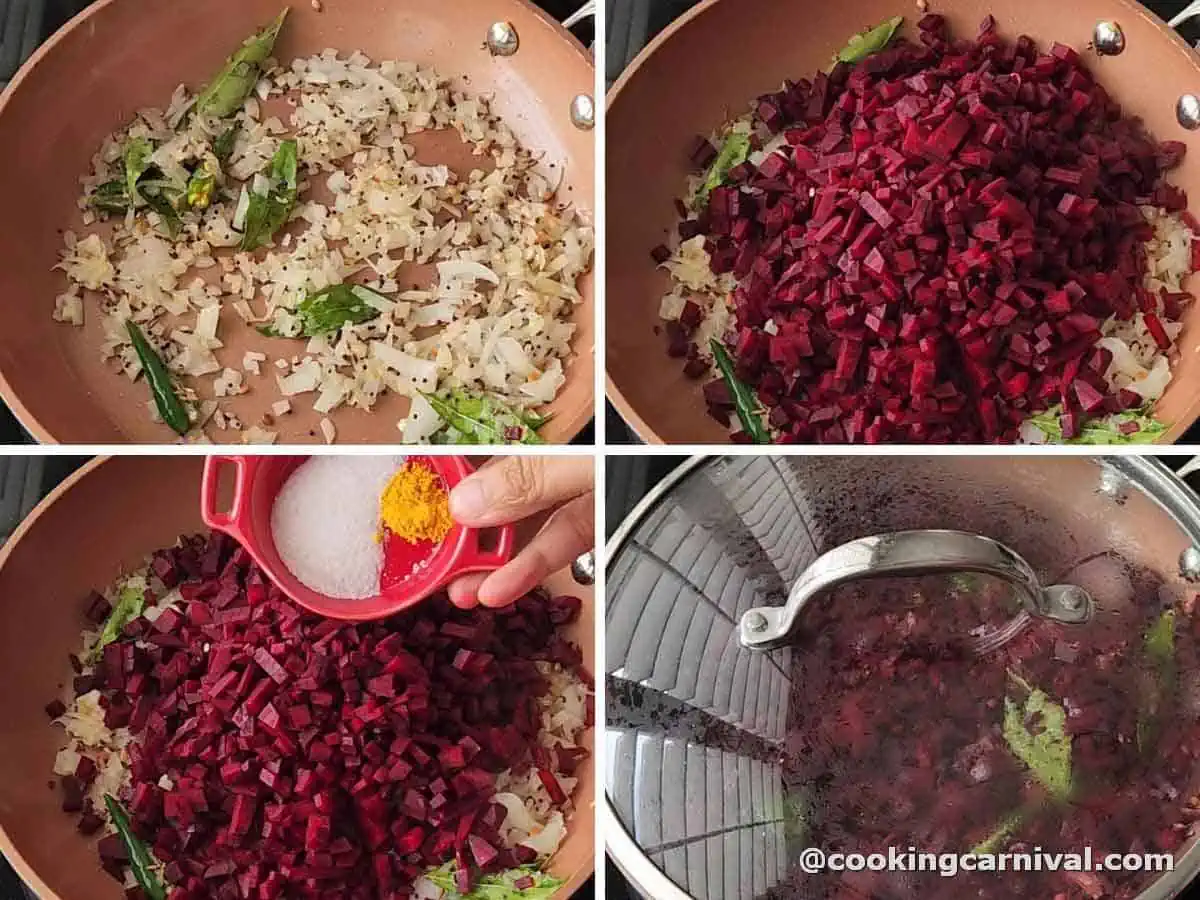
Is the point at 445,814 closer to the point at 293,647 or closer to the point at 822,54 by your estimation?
the point at 293,647

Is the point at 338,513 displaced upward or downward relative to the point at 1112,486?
upward

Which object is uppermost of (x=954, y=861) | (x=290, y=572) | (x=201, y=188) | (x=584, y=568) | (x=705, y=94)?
(x=201, y=188)

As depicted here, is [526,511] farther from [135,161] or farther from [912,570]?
[135,161]

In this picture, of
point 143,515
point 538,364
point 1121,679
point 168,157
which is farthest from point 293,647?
point 1121,679

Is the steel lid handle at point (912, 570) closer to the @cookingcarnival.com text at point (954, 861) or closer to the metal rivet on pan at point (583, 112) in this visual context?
the @cookingcarnival.com text at point (954, 861)

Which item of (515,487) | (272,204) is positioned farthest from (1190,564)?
(272,204)

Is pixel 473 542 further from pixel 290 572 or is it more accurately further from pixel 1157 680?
pixel 1157 680
